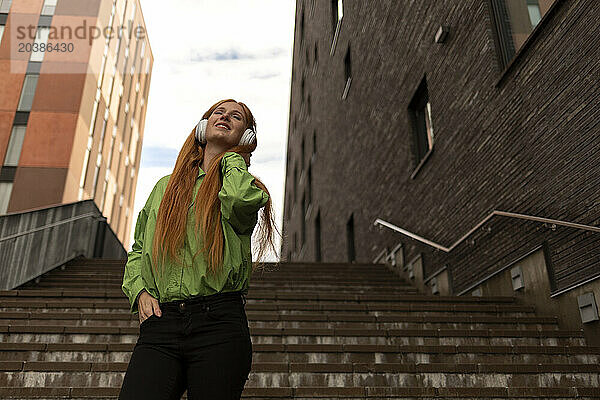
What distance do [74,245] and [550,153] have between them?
905 cm

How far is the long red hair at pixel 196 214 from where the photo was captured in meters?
1.76

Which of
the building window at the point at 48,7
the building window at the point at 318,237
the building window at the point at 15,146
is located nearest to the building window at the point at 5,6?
the building window at the point at 48,7

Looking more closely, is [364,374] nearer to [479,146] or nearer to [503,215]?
[503,215]

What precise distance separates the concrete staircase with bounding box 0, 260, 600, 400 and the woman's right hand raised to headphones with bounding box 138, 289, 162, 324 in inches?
90.3

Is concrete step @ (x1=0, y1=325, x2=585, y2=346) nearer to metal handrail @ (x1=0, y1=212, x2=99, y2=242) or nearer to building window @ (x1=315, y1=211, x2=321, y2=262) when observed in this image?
metal handrail @ (x1=0, y1=212, x2=99, y2=242)

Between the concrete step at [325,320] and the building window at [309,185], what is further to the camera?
the building window at [309,185]

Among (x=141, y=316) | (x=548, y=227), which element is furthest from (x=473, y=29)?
(x=141, y=316)

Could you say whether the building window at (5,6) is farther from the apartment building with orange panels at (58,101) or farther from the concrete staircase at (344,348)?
the concrete staircase at (344,348)

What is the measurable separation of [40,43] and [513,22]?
832 inches

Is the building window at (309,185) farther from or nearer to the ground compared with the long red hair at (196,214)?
farther from the ground

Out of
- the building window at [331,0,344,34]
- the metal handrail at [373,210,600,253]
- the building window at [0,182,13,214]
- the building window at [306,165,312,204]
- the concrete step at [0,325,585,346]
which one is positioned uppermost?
the building window at [331,0,344,34]

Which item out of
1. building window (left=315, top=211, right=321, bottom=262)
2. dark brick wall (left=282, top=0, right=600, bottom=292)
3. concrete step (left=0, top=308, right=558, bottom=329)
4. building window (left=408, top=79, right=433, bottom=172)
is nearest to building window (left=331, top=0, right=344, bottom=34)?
dark brick wall (left=282, top=0, right=600, bottom=292)

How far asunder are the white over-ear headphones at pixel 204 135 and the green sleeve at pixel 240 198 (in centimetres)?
23

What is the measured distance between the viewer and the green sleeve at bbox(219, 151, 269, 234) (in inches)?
67.6
